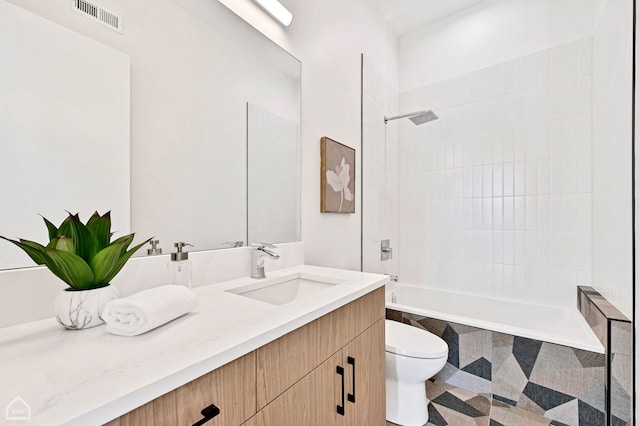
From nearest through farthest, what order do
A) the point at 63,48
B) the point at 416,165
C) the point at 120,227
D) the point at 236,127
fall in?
the point at 63,48 → the point at 120,227 → the point at 236,127 → the point at 416,165

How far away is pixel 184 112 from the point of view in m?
1.07

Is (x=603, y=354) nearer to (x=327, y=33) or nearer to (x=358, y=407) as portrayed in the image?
(x=358, y=407)

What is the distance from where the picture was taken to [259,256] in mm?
1247

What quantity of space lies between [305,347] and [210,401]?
29 centimetres

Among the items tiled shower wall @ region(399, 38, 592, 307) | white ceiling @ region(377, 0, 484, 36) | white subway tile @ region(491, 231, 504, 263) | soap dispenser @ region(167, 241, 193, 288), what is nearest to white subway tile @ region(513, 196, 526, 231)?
tiled shower wall @ region(399, 38, 592, 307)

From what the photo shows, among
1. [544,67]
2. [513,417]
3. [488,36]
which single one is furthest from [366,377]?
[488,36]

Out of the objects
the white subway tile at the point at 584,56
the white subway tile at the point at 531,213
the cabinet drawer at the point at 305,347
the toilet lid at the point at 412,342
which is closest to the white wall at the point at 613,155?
the white subway tile at the point at 584,56

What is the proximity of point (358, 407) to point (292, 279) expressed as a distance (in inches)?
21.5

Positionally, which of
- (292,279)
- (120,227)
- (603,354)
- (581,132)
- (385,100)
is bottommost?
(603,354)

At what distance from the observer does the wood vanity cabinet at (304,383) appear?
1.68 feet

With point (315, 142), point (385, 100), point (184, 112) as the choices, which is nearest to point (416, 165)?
point (385, 100)

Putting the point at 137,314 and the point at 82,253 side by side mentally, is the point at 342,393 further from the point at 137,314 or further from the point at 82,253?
the point at 82,253

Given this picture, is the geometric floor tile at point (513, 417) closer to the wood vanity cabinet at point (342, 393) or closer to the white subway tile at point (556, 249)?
the wood vanity cabinet at point (342, 393)

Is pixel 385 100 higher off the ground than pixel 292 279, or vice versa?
pixel 385 100
